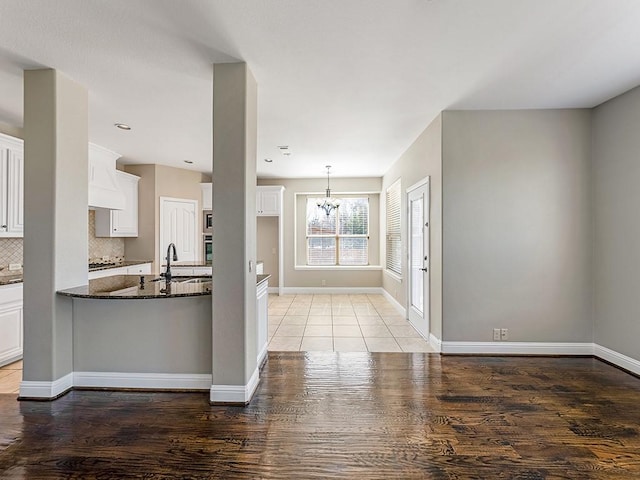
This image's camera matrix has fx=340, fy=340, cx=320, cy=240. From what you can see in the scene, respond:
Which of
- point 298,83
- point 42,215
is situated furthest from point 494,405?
point 42,215

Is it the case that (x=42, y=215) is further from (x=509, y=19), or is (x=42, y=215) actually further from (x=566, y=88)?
(x=566, y=88)

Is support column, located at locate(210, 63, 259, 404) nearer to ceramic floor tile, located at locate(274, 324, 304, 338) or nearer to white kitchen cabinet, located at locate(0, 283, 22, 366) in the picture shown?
ceramic floor tile, located at locate(274, 324, 304, 338)

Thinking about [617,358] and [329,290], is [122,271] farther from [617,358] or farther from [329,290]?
[617,358]

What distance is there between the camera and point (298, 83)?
308cm

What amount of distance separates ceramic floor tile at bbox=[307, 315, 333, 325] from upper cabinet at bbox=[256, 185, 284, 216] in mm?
2847

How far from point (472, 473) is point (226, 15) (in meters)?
3.11

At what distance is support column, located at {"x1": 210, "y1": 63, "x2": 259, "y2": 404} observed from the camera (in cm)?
271

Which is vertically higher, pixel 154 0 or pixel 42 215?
pixel 154 0

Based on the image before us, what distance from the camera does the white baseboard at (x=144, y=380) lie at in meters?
2.97

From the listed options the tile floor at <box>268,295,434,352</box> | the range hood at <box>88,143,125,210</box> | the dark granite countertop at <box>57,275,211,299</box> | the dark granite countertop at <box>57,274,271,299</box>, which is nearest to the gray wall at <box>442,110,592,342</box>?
the tile floor at <box>268,295,434,352</box>

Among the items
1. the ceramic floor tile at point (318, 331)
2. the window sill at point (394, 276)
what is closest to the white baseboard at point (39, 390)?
the ceramic floor tile at point (318, 331)

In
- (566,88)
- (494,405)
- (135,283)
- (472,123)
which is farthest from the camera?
(472,123)

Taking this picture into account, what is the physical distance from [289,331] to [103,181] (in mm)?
3540

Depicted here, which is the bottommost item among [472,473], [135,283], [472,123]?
[472,473]
